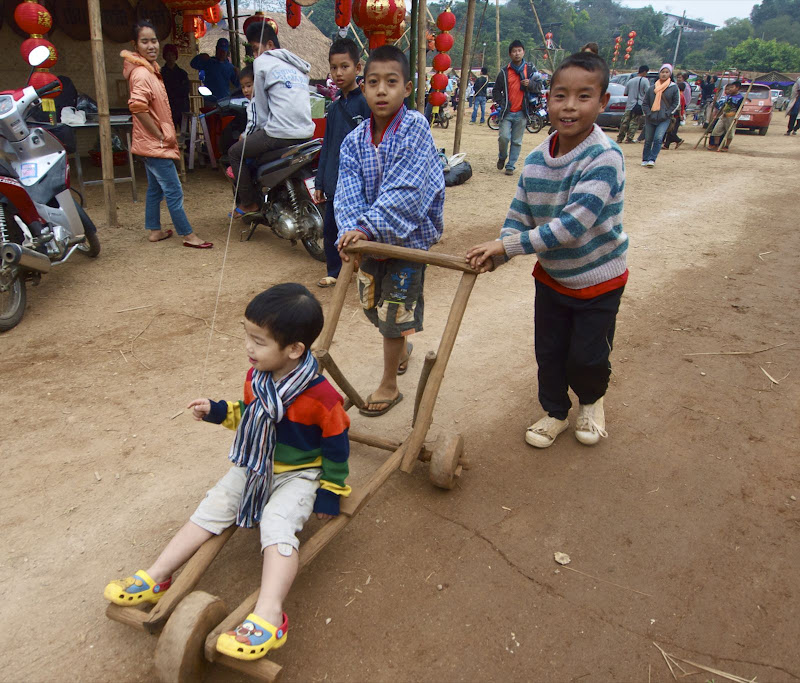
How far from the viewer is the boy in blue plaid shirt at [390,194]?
2891mm

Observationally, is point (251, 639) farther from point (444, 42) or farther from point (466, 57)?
point (444, 42)

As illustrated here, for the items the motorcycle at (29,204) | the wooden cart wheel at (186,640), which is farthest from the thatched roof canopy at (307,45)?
the wooden cart wheel at (186,640)

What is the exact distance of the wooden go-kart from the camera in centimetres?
172

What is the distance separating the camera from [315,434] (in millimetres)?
→ 2191

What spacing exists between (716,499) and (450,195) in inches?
260

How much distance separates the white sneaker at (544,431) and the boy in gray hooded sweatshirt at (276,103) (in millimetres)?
3512

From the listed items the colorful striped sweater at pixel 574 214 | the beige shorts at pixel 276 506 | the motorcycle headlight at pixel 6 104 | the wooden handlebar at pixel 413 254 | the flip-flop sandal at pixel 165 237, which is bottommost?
the flip-flop sandal at pixel 165 237

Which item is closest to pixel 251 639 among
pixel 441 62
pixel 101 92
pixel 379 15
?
pixel 101 92

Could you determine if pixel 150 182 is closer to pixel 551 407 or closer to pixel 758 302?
pixel 551 407

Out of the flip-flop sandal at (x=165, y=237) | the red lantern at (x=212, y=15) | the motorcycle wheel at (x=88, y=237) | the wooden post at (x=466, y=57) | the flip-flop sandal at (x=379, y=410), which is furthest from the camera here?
the red lantern at (x=212, y=15)

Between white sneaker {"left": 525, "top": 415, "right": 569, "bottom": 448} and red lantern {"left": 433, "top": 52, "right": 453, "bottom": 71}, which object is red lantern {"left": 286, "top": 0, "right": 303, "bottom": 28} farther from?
white sneaker {"left": 525, "top": 415, "right": 569, "bottom": 448}

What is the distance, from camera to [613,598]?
224 centimetres

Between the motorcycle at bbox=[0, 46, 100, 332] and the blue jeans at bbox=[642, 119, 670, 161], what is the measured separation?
1038 cm

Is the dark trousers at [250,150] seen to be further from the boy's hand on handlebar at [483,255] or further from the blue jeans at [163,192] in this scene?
the boy's hand on handlebar at [483,255]
